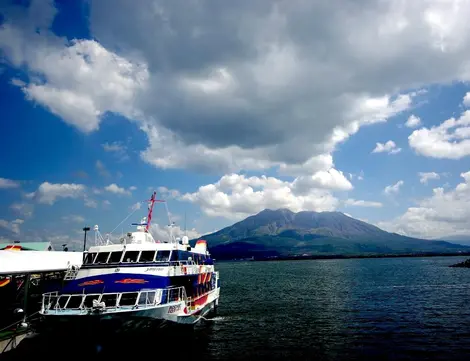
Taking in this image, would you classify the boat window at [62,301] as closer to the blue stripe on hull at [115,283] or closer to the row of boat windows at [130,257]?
the blue stripe on hull at [115,283]

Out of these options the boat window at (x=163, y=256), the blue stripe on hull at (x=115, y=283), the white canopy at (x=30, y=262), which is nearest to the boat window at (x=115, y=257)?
the blue stripe on hull at (x=115, y=283)

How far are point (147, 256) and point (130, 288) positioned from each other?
3693 mm

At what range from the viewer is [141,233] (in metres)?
28.8

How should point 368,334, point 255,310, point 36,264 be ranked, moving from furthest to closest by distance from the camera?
point 255,310
point 36,264
point 368,334

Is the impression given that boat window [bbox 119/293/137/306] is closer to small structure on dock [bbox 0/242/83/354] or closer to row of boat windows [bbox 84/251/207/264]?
row of boat windows [bbox 84/251/207/264]

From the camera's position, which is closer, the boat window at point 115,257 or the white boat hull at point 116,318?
the white boat hull at point 116,318

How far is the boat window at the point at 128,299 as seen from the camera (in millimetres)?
21656

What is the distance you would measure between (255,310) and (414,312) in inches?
718

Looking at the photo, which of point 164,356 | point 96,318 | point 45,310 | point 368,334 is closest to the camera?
point 96,318

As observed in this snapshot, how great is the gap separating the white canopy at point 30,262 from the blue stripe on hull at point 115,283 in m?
12.4

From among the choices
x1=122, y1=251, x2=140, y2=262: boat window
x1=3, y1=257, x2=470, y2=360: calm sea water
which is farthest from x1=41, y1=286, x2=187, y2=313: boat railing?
x1=122, y1=251, x2=140, y2=262: boat window

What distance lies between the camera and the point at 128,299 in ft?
71.7

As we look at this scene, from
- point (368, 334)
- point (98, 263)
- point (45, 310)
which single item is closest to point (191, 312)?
point (98, 263)

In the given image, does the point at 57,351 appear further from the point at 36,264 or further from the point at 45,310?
the point at 36,264
